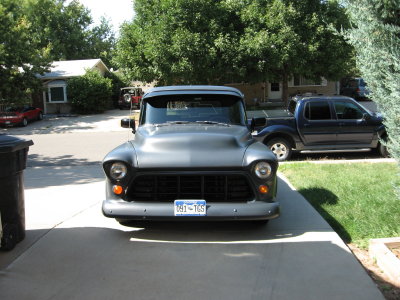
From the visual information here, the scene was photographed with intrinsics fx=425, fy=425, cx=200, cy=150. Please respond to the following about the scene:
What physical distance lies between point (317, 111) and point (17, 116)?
21.1m

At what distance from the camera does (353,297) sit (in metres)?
3.64

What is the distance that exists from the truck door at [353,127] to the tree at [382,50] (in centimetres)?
673

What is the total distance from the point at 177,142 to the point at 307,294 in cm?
236

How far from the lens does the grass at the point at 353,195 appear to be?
5207 mm

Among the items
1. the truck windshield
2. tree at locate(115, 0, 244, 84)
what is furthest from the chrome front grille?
tree at locate(115, 0, 244, 84)

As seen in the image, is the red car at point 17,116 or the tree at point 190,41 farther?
the red car at point 17,116

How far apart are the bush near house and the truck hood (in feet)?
88.7

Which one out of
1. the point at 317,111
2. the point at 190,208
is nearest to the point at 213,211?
the point at 190,208

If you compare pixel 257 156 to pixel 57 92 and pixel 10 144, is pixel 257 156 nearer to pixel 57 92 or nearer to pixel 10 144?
Answer: pixel 10 144

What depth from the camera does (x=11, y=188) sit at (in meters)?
4.86

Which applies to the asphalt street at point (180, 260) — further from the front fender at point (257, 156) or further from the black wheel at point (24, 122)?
the black wheel at point (24, 122)

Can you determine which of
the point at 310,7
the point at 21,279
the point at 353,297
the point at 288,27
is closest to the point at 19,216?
the point at 21,279

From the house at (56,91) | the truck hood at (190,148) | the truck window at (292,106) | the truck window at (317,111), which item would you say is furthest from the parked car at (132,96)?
the truck hood at (190,148)

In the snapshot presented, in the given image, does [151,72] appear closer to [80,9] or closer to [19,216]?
[19,216]
